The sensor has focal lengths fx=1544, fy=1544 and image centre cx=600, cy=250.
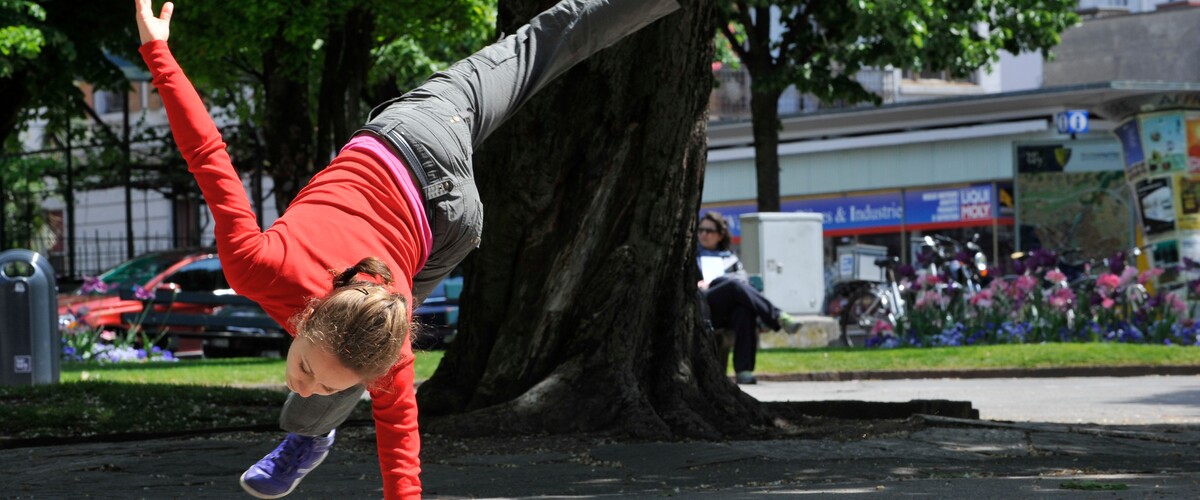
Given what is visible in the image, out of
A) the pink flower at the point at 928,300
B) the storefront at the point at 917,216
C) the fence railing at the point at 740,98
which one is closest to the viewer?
the pink flower at the point at 928,300

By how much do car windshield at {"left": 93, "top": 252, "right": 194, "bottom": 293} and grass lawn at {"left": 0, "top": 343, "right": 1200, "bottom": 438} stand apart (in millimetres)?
4487

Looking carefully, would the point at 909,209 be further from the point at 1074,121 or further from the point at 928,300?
the point at 928,300

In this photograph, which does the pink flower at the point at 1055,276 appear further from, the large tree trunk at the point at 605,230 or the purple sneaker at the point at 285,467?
the purple sneaker at the point at 285,467

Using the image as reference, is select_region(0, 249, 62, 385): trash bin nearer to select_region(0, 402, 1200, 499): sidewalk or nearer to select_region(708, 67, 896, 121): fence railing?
select_region(0, 402, 1200, 499): sidewalk

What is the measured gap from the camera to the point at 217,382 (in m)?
12.7

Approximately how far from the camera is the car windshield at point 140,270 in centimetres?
2028

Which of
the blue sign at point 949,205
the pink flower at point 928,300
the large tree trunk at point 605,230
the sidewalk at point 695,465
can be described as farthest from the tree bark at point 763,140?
the large tree trunk at point 605,230

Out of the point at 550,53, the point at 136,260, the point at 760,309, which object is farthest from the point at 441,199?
the point at 136,260

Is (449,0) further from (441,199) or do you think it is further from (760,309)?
(441,199)

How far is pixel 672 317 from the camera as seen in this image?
7988 millimetres

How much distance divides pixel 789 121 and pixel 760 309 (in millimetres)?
21348

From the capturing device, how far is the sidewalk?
5.95 meters

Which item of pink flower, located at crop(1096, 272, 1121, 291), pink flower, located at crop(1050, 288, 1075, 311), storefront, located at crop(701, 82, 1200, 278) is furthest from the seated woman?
storefront, located at crop(701, 82, 1200, 278)

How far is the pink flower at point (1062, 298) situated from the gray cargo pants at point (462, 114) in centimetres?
1203
